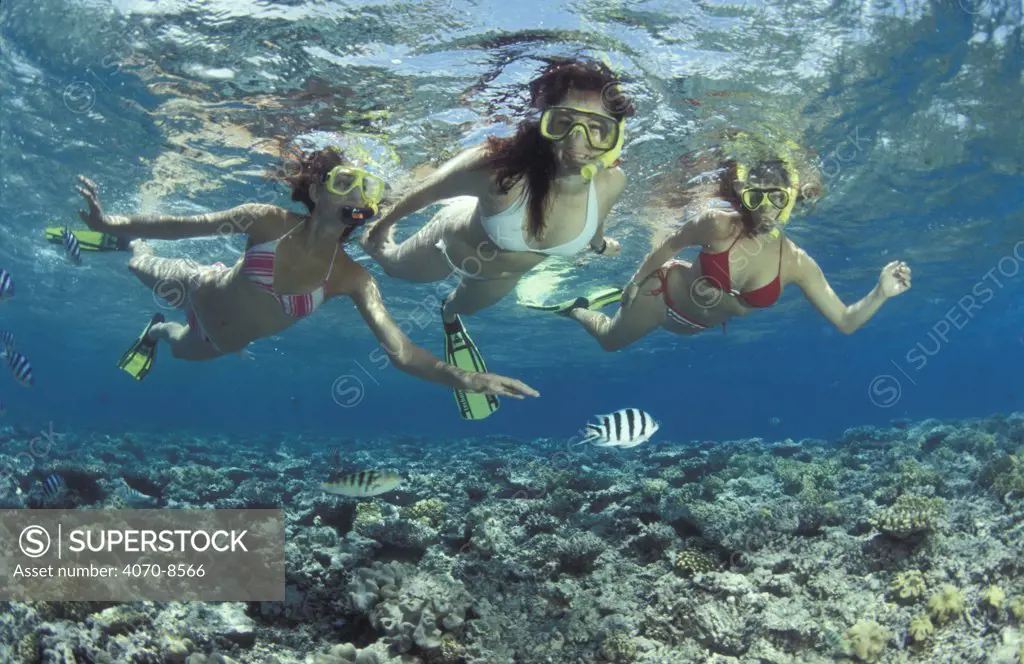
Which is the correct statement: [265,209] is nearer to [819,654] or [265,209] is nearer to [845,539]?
[819,654]

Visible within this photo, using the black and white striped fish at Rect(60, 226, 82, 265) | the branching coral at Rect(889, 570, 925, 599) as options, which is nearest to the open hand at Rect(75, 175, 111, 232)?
the black and white striped fish at Rect(60, 226, 82, 265)

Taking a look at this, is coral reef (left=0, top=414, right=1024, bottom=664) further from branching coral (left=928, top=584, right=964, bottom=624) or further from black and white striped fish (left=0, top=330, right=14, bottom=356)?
black and white striped fish (left=0, top=330, right=14, bottom=356)

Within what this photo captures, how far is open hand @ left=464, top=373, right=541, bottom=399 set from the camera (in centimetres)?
433

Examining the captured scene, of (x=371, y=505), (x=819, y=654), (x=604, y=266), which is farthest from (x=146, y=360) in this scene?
(x=604, y=266)

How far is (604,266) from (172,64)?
1647 centimetres

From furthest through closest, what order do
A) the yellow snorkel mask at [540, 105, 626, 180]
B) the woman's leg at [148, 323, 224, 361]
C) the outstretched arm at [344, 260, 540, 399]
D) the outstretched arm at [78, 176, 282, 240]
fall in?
the woman's leg at [148, 323, 224, 361], the outstretched arm at [78, 176, 282, 240], the yellow snorkel mask at [540, 105, 626, 180], the outstretched arm at [344, 260, 540, 399]

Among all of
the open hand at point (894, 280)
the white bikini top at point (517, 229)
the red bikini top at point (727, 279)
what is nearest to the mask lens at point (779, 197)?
the red bikini top at point (727, 279)

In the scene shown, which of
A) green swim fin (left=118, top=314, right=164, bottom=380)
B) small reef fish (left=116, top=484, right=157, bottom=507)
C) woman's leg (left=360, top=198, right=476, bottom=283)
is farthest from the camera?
small reef fish (left=116, top=484, right=157, bottom=507)

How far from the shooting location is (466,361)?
7359mm

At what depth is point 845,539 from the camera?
656cm

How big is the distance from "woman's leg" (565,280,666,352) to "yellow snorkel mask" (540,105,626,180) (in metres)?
3.11

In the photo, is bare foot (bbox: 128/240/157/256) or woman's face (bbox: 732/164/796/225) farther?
bare foot (bbox: 128/240/157/256)

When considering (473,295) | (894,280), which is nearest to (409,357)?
(473,295)

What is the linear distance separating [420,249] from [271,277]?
74.6 inches
